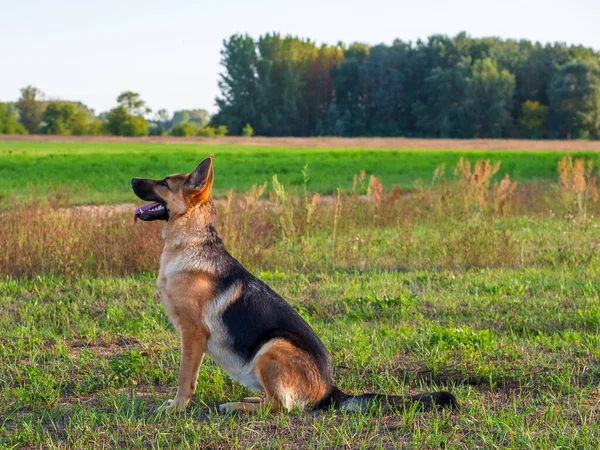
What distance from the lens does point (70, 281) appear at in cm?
932

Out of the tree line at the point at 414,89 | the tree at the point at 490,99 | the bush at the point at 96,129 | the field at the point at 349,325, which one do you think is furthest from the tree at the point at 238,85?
the field at the point at 349,325

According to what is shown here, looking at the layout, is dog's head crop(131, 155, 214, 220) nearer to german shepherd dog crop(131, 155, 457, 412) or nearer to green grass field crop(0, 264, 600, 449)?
german shepherd dog crop(131, 155, 457, 412)

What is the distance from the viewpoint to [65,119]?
88688 millimetres

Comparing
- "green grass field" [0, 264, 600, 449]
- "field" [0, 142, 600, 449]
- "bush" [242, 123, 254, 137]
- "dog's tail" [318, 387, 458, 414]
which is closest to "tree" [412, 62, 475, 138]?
"bush" [242, 123, 254, 137]

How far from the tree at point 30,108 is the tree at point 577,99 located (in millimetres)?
67127

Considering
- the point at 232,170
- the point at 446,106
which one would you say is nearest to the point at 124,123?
the point at 446,106

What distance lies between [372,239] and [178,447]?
8.24 metres

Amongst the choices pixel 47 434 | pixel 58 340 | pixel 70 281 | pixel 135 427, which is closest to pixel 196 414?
pixel 135 427

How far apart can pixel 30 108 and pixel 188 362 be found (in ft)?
329

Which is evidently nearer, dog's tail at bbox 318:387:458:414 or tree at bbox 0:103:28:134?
dog's tail at bbox 318:387:458:414

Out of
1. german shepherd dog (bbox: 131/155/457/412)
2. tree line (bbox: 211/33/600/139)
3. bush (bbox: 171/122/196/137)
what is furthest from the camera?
bush (bbox: 171/122/196/137)

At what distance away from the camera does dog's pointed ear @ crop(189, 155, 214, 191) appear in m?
5.14

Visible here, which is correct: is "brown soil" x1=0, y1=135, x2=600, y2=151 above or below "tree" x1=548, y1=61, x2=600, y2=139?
below

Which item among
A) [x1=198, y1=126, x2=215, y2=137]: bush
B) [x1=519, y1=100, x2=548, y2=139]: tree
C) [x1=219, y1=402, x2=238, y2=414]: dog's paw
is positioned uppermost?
[x1=519, y1=100, x2=548, y2=139]: tree
